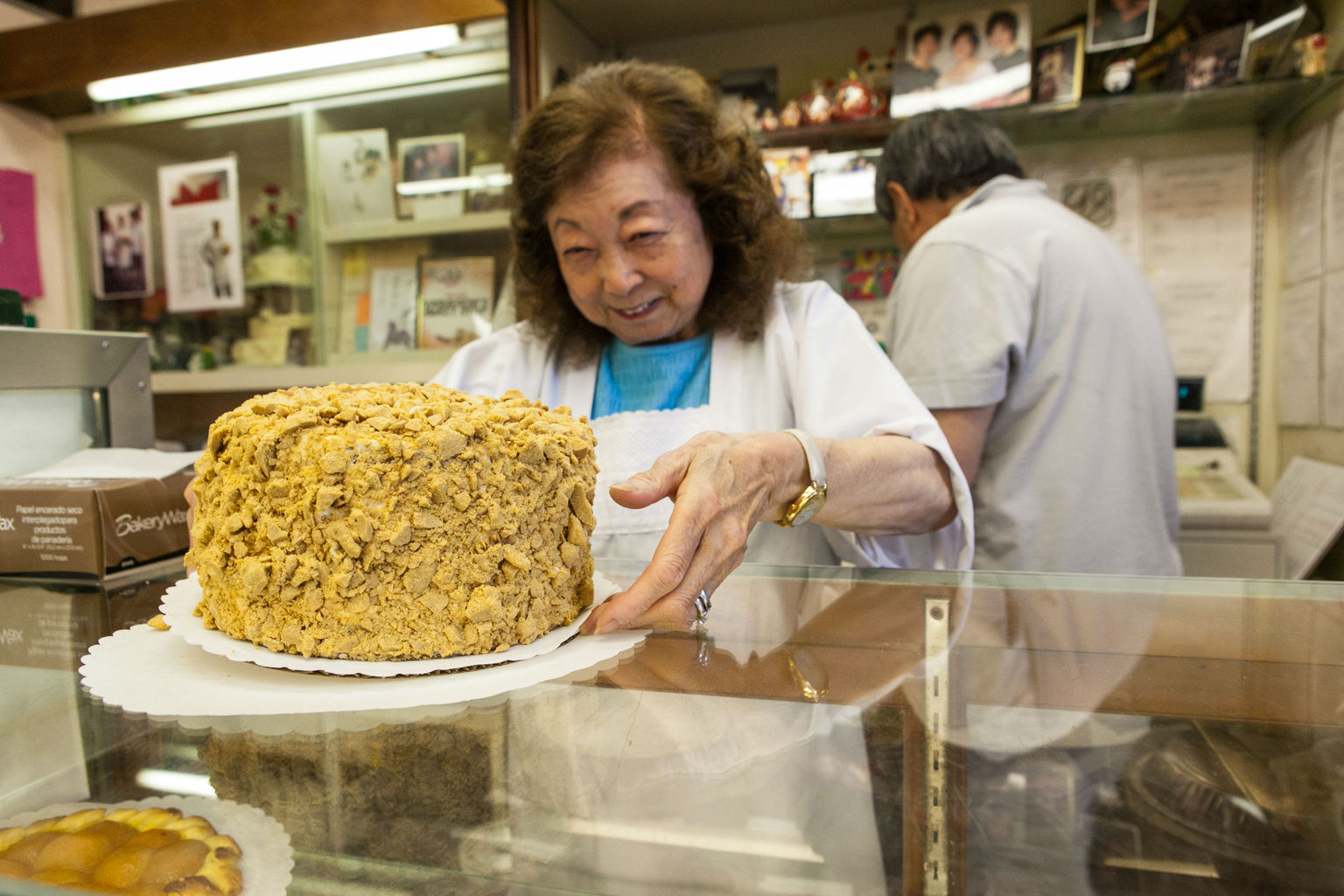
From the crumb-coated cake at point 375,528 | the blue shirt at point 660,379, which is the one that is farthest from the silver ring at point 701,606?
the blue shirt at point 660,379

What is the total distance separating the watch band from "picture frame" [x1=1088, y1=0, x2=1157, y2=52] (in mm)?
1934

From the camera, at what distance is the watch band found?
2.65ft

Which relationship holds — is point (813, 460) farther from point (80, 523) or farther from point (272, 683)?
point (80, 523)

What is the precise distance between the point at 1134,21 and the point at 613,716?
2428 millimetres

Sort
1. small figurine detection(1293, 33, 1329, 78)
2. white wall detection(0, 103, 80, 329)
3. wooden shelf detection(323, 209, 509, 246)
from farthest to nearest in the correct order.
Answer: white wall detection(0, 103, 80, 329)
wooden shelf detection(323, 209, 509, 246)
small figurine detection(1293, 33, 1329, 78)

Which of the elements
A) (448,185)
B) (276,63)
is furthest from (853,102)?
(276,63)

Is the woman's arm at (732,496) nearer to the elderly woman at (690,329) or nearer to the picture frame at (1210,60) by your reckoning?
the elderly woman at (690,329)

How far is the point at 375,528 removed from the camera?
0.54 meters

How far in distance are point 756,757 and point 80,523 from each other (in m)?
0.77

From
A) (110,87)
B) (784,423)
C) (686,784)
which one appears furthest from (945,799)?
(110,87)

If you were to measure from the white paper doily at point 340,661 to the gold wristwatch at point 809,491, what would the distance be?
11.0 inches

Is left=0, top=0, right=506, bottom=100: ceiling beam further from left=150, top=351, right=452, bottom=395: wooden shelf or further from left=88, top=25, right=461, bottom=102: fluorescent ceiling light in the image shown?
left=150, top=351, right=452, bottom=395: wooden shelf

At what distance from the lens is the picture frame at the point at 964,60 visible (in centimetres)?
215

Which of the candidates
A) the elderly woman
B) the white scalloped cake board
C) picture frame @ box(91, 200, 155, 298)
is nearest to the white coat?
the elderly woman
